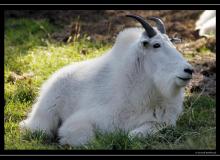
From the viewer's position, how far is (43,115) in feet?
26.1

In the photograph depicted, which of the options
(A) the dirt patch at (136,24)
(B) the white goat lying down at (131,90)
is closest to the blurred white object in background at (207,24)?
(A) the dirt patch at (136,24)

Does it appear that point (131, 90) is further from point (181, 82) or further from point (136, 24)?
Answer: point (136, 24)

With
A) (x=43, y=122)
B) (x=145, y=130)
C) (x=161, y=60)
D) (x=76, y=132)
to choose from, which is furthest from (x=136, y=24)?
(x=145, y=130)

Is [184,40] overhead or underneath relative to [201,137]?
overhead

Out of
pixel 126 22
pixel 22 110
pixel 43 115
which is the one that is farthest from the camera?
pixel 126 22

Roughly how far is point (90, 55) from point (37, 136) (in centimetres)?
372

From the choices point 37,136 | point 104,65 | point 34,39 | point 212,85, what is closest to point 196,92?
point 212,85

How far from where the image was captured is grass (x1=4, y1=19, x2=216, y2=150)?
22.3 ft

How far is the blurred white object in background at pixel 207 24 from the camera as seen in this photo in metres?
13.0

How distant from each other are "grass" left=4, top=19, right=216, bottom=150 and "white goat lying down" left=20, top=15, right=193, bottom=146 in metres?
0.22

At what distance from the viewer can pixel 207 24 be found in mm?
13266

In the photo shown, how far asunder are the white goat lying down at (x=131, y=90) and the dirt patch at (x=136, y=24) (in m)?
2.27

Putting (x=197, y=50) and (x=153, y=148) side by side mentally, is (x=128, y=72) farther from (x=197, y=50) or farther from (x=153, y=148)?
(x=197, y=50)

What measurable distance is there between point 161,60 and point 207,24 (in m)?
6.37
